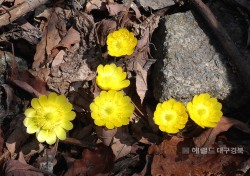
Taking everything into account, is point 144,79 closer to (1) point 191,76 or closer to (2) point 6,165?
(1) point 191,76

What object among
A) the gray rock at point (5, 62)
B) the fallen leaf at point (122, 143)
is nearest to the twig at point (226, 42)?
the fallen leaf at point (122, 143)

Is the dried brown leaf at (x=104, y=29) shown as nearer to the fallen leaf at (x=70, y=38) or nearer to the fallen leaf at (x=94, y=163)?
the fallen leaf at (x=70, y=38)

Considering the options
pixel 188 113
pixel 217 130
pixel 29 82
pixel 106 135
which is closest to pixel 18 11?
pixel 29 82

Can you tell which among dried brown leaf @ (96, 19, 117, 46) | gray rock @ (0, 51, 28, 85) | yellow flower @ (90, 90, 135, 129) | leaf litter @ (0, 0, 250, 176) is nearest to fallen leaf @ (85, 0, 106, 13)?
leaf litter @ (0, 0, 250, 176)

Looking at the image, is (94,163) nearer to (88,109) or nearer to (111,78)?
(88,109)

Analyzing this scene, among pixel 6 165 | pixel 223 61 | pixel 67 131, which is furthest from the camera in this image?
pixel 223 61

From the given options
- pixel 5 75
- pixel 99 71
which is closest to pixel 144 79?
pixel 99 71
